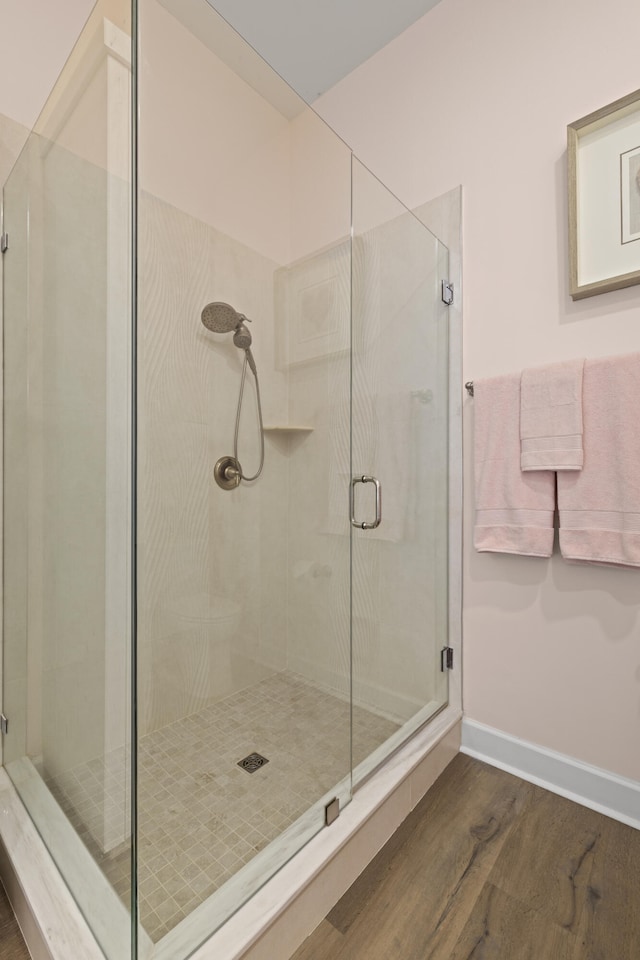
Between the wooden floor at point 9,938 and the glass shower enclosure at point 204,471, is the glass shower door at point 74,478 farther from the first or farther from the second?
the wooden floor at point 9,938

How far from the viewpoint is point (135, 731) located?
0.78 meters

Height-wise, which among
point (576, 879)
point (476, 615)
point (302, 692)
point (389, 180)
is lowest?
point (576, 879)

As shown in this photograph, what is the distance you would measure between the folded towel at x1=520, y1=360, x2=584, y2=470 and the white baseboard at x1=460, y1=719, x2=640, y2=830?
3.08 feet

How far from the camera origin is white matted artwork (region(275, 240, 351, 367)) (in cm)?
140

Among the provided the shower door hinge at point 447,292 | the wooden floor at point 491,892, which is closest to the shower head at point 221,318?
the shower door hinge at point 447,292

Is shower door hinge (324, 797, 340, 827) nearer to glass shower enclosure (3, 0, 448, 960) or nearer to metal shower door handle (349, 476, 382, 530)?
glass shower enclosure (3, 0, 448, 960)

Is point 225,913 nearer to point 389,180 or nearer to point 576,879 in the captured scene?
point 576,879

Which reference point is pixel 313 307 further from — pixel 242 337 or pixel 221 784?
pixel 221 784

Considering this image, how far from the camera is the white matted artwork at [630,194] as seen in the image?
1.32 meters

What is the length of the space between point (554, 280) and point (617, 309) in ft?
0.74

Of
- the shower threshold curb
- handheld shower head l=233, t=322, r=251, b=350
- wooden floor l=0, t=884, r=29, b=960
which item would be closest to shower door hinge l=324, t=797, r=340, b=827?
the shower threshold curb

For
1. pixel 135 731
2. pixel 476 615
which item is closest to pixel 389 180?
pixel 476 615

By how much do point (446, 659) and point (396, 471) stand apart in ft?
2.51

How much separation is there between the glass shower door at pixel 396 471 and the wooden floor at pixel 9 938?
0.84m
